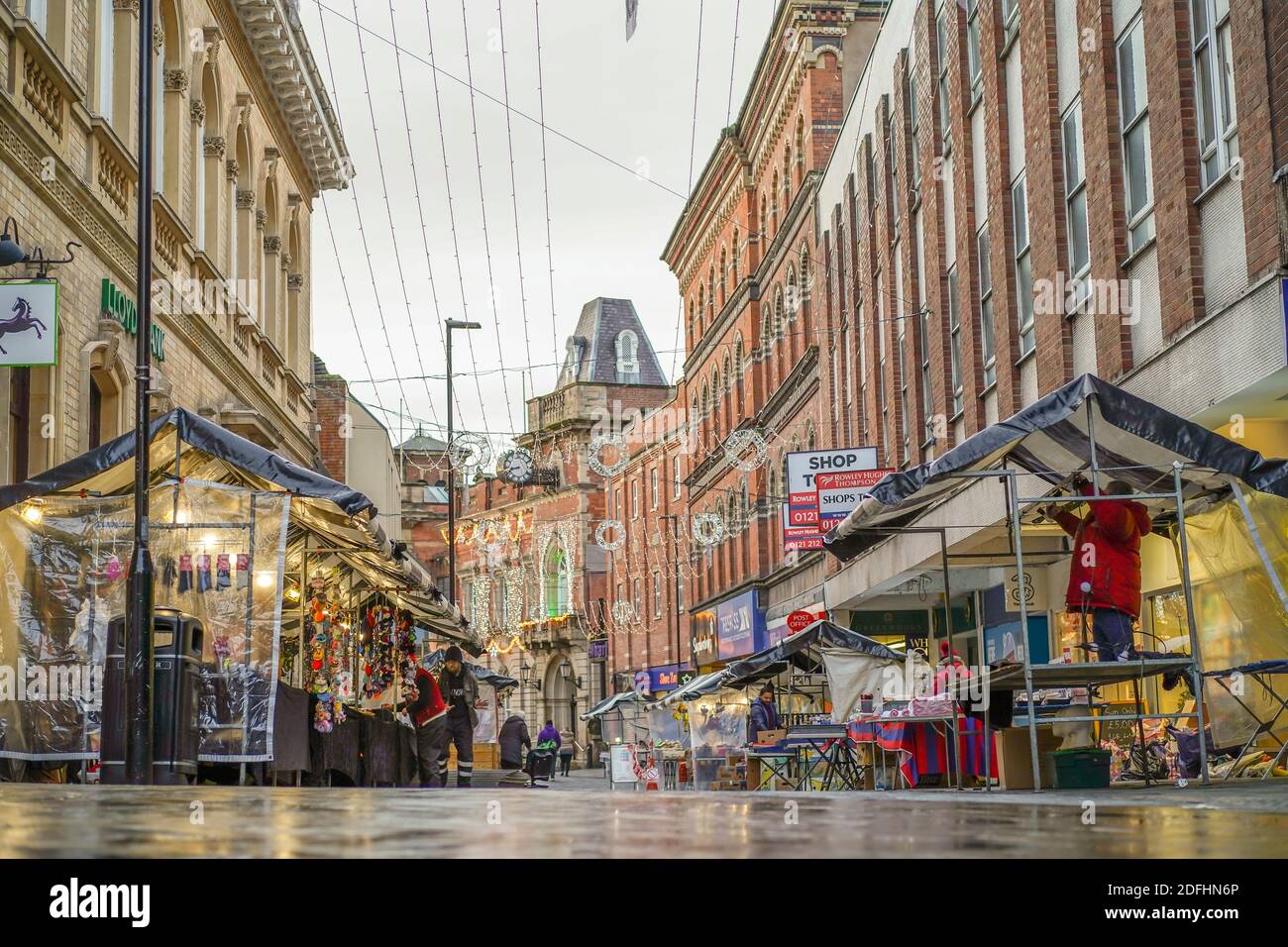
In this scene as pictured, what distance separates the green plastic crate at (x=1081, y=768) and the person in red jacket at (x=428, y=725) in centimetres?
986

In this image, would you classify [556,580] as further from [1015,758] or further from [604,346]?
[1015,758]

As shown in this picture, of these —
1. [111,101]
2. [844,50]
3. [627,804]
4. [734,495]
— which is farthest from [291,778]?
[734,495]

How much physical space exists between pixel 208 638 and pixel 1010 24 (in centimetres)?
1349

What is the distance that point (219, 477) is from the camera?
1608 centimetres

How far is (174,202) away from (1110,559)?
48.7ft

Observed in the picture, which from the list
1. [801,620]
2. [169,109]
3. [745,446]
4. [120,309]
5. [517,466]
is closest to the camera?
[120,309]

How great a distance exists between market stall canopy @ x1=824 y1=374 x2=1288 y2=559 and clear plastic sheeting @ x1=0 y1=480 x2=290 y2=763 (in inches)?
200

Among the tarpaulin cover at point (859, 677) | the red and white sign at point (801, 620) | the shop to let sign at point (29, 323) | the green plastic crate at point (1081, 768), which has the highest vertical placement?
the shop to let sign at point (29, 323)

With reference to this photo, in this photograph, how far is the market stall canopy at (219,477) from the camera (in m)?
13.5

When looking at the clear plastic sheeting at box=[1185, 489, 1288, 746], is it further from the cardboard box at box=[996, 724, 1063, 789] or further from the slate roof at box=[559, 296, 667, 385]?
the slate roof at box=[559, 296, 667, 385]

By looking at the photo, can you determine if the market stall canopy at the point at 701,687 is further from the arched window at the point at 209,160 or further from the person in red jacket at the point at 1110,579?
the person in red jacket at the point at 1110,579

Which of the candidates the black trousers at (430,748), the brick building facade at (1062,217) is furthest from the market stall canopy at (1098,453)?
the black trousers at (430,748)

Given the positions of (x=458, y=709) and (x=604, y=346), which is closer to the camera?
(x=458, y=709)

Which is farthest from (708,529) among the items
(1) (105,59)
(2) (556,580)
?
(1) (105,59)
